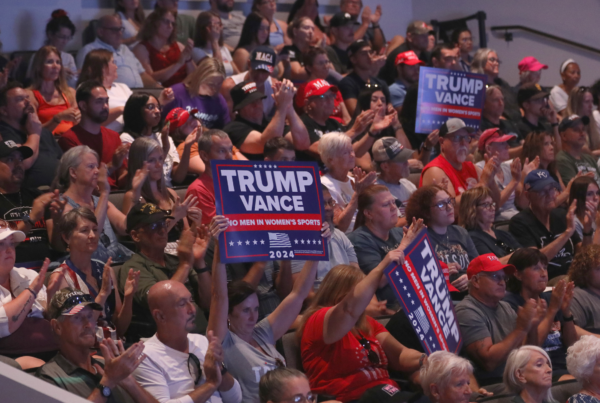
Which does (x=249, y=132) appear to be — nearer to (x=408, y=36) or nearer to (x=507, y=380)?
(x=507, y=380)

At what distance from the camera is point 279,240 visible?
3660 mm

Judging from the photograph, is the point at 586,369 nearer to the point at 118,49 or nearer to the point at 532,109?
the point at 532,109

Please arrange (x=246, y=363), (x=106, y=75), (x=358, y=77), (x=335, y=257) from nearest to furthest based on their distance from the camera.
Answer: (x=246, y=363) → (x=335, y=257) → (x=106, y=75) → (x=358, y=77)

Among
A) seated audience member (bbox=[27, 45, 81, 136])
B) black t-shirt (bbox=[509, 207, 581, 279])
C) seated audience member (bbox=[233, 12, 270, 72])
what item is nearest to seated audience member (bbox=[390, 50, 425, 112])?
seated audience member (bbox=[233, 12, 270, 72])

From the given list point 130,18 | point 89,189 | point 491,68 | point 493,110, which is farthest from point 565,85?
point 89,189

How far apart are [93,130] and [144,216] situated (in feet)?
4.43

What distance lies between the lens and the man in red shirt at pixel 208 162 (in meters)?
4.96

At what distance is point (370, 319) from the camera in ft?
13.7

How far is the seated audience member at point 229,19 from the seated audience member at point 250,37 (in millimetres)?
592

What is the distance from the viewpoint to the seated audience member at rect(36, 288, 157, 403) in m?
3.03

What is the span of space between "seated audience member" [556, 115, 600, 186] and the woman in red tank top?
3.29 metres

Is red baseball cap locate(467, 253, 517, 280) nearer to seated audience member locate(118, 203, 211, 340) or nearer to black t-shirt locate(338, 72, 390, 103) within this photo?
seated audience member locate(118, 203, 211, 340)

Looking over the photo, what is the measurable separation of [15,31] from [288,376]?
17.1 feet

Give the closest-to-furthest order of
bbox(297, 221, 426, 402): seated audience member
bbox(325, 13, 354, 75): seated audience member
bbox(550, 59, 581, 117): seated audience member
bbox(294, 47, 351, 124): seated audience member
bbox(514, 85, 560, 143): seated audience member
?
bbox(297, 221, 426, 402): seated audience member, bbox(294, 47, 351, 124): seated audience member, bbox(514, 85, 560, 143): seated audience member, bbox(325, 13, 354, 75): seated audience member, bbox(550, 59, 581, 117): seated audience member
